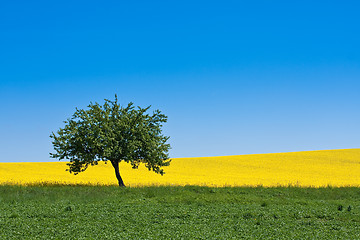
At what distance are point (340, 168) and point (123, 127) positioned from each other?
3678 cm

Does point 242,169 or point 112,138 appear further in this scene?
point 242,169

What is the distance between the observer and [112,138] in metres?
33.8

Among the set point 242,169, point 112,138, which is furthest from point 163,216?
point 242,169

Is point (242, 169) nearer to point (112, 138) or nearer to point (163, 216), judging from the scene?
point (112, 138)

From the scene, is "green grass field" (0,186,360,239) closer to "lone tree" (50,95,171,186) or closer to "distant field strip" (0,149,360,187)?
"lone tree" (50,95,171,186)

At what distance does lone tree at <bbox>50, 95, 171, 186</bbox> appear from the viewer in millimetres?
34312

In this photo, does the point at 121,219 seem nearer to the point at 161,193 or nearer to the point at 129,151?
the point at 161,193

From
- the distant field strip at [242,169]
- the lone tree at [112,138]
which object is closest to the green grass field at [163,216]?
the lone tree at [112,138]

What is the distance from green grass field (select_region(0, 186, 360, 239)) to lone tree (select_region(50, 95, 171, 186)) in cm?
698

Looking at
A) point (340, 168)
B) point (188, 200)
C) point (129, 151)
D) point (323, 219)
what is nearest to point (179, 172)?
point (129, 151)

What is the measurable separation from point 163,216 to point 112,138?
16.8 m

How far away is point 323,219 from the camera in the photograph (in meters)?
18.5

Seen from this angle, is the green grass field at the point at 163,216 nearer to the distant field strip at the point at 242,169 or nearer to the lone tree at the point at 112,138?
the lone tree at the point at 112,138

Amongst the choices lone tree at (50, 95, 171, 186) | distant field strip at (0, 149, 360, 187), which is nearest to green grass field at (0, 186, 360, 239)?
lone tree at (50, 95, 171, 186)
